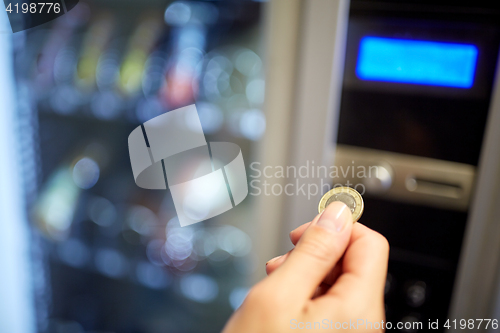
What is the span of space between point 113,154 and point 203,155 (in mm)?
396

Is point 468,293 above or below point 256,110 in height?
below

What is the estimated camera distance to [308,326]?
42 centimetres

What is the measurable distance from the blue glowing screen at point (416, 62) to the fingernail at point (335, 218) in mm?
333

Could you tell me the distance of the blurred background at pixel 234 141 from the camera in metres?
0.66

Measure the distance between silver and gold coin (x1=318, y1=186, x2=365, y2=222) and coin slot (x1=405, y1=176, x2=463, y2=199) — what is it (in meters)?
0.18

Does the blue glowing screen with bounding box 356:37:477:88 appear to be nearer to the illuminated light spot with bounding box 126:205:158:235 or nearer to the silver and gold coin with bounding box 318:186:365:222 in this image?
the silver and gold coin with bounding box 318:186:365:222

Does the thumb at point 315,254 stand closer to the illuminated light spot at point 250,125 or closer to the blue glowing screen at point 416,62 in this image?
the blue glowing screen at point 416,62

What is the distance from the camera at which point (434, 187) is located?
0.69 meters

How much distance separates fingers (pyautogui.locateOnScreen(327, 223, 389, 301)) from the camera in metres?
0.45

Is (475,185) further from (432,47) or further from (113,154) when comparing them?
(113,154)

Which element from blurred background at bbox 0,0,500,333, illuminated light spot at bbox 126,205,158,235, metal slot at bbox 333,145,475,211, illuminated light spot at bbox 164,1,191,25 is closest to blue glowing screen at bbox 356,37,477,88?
blurred background at bbox 0,0,500,333

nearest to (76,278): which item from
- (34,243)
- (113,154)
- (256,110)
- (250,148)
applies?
(34,243)

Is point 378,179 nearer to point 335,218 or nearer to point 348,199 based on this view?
point 348,199

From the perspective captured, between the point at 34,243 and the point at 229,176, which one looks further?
the point at 34,243
